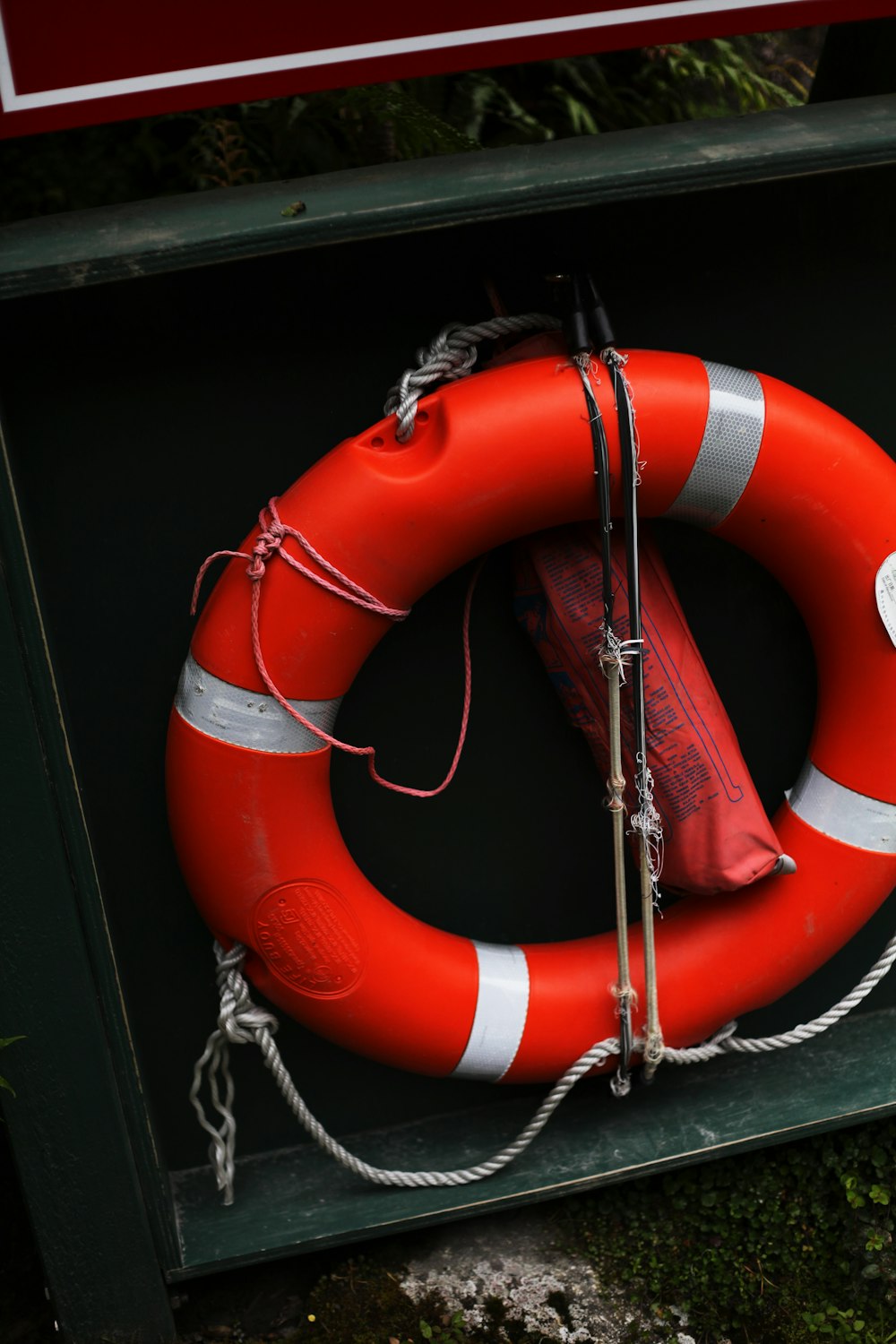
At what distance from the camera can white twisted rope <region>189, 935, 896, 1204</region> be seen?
1.74 meters

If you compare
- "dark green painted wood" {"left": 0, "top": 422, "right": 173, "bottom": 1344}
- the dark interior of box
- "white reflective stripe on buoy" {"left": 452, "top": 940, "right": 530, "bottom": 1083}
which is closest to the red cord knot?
the dark interior of box

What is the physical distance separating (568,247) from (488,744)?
69 cm

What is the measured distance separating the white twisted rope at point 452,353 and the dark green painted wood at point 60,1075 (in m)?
0.48

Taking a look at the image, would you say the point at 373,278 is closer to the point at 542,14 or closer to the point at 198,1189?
the point at 542,14

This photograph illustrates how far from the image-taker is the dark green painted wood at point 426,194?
Result: 133cm

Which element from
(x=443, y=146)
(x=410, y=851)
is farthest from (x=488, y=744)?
(x=443, y=146)

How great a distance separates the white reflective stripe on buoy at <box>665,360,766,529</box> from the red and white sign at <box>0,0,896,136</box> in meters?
0.40

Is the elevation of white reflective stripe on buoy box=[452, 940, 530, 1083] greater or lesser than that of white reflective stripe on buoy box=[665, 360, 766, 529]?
lesser

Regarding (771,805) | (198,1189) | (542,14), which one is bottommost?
(198,1189)

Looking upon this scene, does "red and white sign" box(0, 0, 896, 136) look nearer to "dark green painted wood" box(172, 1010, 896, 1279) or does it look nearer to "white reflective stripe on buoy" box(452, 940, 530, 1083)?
"white reflective stripe on buoy" box(452, 940, 530, 1083)

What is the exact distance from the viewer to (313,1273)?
194cm

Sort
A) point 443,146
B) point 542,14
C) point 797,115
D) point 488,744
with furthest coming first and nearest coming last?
point 443,146 < point 488,744 < point 797,115 < point 542,14

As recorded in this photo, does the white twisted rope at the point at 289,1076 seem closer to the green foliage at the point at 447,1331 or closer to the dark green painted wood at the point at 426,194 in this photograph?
the green foliage at the point at 447,1331

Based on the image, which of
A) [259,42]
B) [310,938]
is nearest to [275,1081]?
[310,938]
